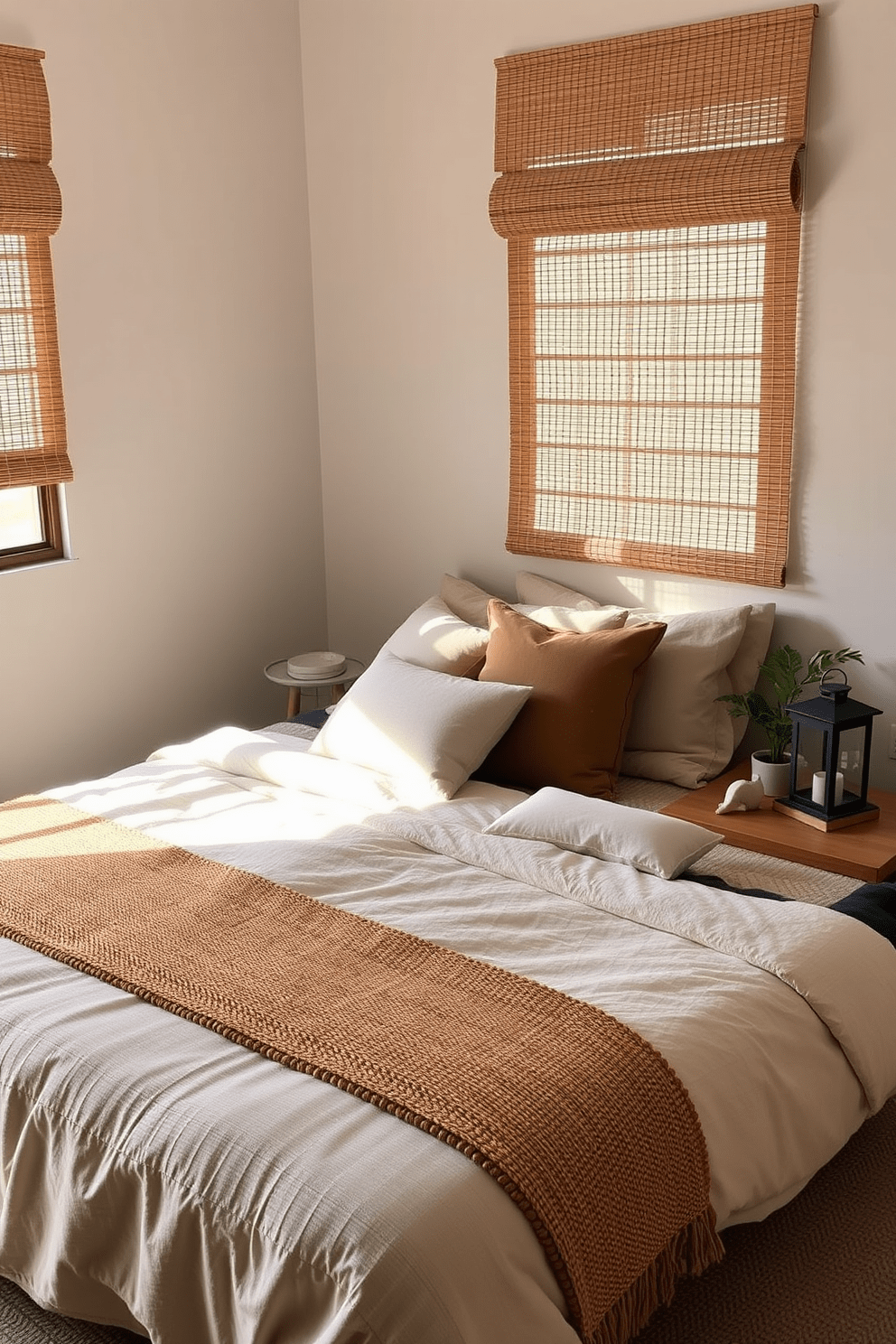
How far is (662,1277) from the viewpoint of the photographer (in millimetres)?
2051

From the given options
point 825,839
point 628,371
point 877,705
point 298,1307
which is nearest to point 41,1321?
point 298,1307

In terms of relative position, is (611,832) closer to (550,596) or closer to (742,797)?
(742,797)

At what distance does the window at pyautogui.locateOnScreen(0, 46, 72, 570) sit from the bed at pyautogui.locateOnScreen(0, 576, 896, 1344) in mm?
894

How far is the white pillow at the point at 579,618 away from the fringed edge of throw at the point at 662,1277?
5.79 feet

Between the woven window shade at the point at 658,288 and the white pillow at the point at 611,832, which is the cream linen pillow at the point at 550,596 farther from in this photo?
the white pillow at the point at 611,832

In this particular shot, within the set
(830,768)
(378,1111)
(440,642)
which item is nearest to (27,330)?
(440,642)

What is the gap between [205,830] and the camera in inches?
120

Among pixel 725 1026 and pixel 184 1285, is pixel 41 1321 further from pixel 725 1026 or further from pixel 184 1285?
pixel 725 1026

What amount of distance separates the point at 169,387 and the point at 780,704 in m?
2.16

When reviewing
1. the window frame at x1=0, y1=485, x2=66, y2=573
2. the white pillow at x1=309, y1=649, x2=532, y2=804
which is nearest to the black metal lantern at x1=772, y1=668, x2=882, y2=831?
the white pillow at x1=309, y1=649, x2=532, y2=804

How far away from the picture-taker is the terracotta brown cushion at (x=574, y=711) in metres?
3.34

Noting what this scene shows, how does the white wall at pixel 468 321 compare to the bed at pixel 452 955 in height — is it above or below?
above

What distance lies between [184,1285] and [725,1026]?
975 millimetres

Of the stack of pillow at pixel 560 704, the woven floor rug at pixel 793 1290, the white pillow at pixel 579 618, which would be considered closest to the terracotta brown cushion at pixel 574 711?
the stack of pillow at pixel 560 704
